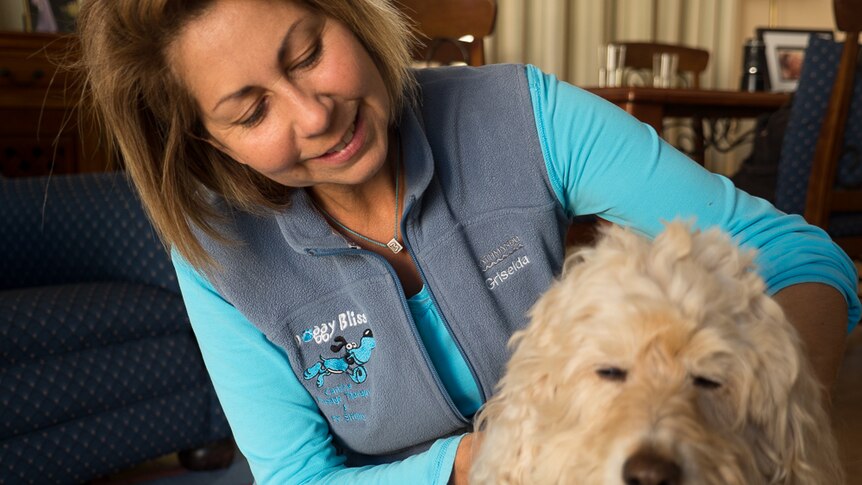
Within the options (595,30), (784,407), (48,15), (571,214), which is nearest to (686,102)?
(571,214)

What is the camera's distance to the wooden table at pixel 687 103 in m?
3.01

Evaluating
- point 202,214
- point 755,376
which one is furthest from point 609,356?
point 202,214

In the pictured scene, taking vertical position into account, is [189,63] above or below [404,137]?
above

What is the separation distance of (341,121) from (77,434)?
1564mm

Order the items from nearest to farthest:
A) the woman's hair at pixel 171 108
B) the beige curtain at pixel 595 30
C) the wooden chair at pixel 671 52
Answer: the woman's hair at pixel 171 108
the wooden chair at pixel 671 52
the beige curtain at pixel 595 30

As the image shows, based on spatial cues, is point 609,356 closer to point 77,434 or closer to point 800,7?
point 77,434

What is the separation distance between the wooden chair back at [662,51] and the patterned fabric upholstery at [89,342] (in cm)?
294

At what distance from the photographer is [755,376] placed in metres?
1.02

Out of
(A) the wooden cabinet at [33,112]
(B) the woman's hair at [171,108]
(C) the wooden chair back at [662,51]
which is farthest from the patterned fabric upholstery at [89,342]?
(C) the wooden chair back at [662,51]

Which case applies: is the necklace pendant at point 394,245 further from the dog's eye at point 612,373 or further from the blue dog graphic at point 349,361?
the dog's eye at point 612,373

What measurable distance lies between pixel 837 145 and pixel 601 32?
283 centimetres

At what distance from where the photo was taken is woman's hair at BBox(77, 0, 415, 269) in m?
1.36

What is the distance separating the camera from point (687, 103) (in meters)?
3.20

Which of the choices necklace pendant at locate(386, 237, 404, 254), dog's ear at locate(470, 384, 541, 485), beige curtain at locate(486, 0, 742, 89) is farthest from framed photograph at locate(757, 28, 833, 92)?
dog's ear at locate(470, 384, 541, 485)
